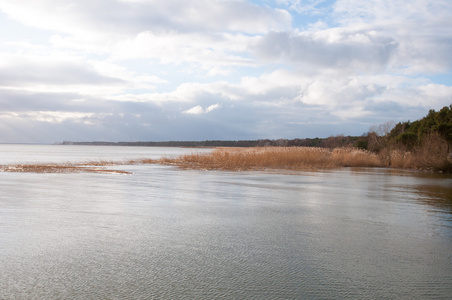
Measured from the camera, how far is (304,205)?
33.0 feet

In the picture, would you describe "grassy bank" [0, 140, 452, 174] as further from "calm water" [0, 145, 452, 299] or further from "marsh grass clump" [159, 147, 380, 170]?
"calm water" [0, 145, 452, 299]

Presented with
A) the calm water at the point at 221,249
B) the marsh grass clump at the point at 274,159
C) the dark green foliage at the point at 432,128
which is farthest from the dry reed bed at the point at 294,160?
the calm water at the point at 221,249

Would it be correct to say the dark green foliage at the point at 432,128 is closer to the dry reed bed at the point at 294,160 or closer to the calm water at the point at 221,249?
the dry reed bed at the point at 294,160

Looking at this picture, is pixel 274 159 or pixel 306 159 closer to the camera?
pixel 274 159

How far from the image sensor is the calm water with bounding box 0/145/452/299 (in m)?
4.24

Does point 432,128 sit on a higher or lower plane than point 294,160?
higher

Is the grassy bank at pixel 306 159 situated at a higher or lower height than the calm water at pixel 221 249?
higher

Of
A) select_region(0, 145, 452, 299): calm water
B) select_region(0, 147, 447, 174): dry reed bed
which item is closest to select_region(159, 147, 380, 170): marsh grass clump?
select_region(0, 147, 447, 174): dry reed bed

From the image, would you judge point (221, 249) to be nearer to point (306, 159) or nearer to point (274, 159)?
point (274, 159)

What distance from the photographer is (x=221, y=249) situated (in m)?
5.73

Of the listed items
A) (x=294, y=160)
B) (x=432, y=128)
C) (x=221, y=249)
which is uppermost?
(x=432, y=128)

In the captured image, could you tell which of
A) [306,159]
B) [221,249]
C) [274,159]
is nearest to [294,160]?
[306,159]

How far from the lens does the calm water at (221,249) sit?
4.24m

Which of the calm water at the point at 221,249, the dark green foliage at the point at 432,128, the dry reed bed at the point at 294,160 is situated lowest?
the calm water at the point at 221,249
